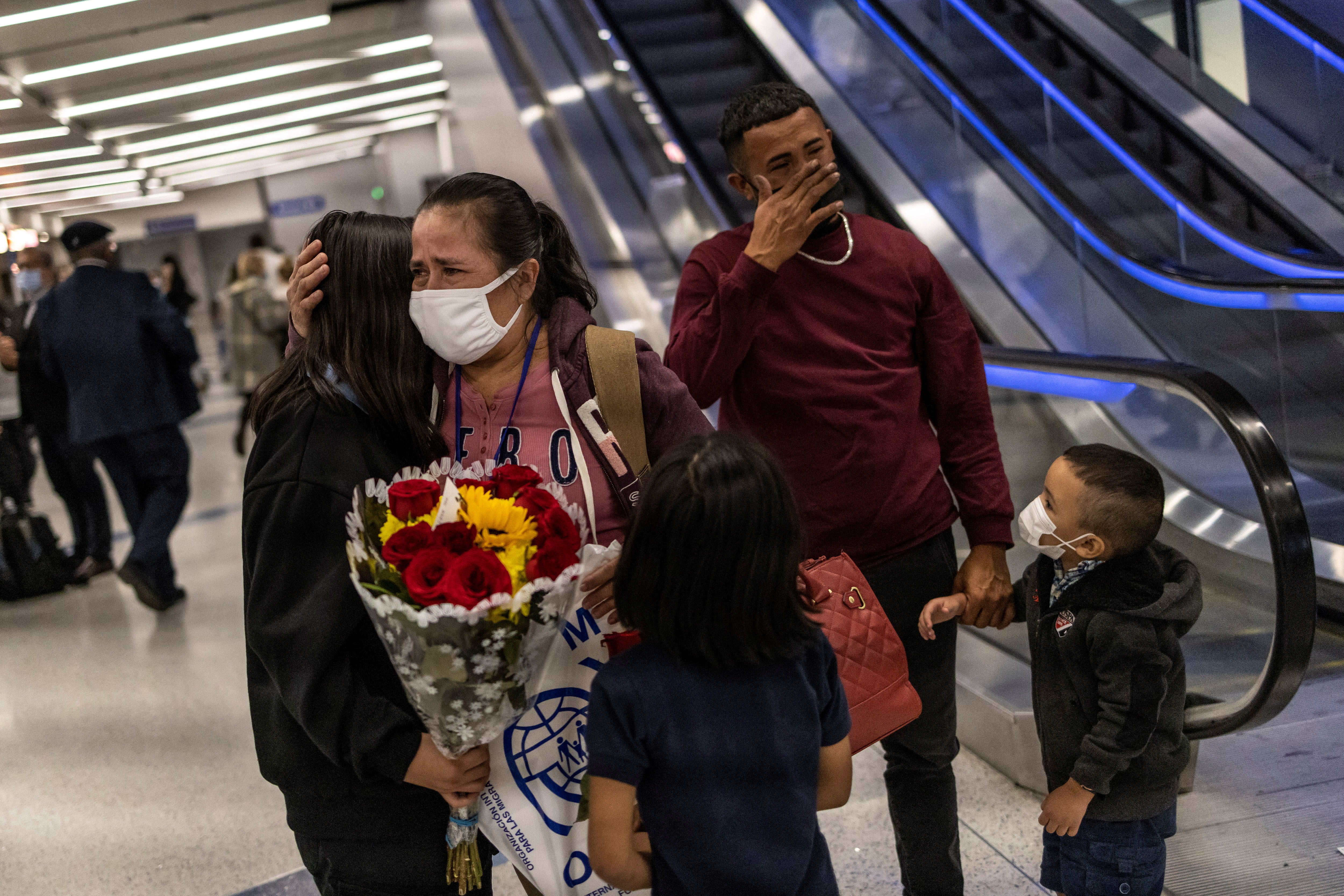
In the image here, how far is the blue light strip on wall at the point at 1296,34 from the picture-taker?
15.3 feet

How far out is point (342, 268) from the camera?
5.23 ft

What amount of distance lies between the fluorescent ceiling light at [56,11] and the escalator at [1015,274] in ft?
13.4

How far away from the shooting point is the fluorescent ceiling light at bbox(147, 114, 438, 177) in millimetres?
21562

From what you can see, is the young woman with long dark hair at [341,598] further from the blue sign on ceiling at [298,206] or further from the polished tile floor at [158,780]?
the blue sign on ceiling at [298,206]

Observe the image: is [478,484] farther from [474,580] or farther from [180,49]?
[180,49]

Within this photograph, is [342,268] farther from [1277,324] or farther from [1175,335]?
[1175,335]

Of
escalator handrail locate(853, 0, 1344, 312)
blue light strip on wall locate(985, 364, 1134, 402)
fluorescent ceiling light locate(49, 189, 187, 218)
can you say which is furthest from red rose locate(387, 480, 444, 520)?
fluorescent ceiling light locate(49, 189, 187, 218)

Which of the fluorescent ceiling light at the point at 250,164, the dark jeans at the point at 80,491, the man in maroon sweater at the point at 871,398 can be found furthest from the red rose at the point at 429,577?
the fluorescent ceiling light at the point at 250,164

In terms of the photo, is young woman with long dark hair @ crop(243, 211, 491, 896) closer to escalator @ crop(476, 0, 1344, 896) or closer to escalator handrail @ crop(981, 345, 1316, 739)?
escalator handrail @ crop(981, 345, 1316, 739)

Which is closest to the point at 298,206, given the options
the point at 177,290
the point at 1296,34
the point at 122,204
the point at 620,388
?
the point at 122,204

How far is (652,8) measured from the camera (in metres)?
8.88

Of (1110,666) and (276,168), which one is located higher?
(1110,666)

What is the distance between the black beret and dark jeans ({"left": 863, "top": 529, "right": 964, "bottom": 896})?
182 inches

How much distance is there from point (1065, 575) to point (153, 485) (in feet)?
16.6
